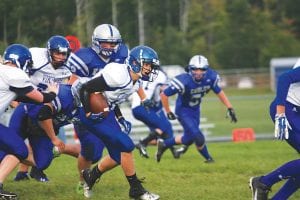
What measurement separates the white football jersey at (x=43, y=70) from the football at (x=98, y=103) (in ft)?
3.34

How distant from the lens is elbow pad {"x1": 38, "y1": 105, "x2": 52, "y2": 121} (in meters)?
6.53

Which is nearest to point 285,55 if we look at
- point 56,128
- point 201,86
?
point 201,86

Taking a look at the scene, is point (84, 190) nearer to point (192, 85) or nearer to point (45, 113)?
point (45, 113)

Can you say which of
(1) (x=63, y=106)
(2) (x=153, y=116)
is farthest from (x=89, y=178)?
(2) (x=153, y=116)

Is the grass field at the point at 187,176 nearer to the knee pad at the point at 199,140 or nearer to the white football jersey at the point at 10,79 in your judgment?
the knee pad at the point at 199,140

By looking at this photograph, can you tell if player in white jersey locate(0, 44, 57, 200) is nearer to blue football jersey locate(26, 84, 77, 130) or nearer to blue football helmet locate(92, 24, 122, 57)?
blue football jersey locate(26, 84, 77, 130)

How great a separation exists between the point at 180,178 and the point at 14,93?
8.96ft

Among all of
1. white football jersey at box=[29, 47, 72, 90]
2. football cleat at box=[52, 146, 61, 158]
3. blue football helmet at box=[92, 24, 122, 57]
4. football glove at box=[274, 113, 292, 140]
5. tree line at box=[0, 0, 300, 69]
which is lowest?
tree line at box=[0, 0, 300, 69]

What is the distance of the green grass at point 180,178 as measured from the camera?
667 cm

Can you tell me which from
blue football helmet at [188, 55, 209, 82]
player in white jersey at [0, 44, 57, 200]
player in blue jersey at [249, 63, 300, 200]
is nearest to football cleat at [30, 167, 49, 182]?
player in white jersey at [0, 44, 57, 200]

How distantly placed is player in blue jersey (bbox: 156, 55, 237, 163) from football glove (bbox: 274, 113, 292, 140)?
4.17 meters

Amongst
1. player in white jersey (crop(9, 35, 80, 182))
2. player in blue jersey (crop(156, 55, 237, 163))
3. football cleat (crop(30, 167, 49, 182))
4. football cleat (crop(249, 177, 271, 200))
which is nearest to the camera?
football cleat (crop(249, 177, 271, 200))

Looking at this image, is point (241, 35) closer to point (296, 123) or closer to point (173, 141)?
point (173, 141)

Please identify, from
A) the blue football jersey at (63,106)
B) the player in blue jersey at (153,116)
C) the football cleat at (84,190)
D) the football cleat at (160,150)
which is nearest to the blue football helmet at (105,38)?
A: the blue football jersey at (63,106)
